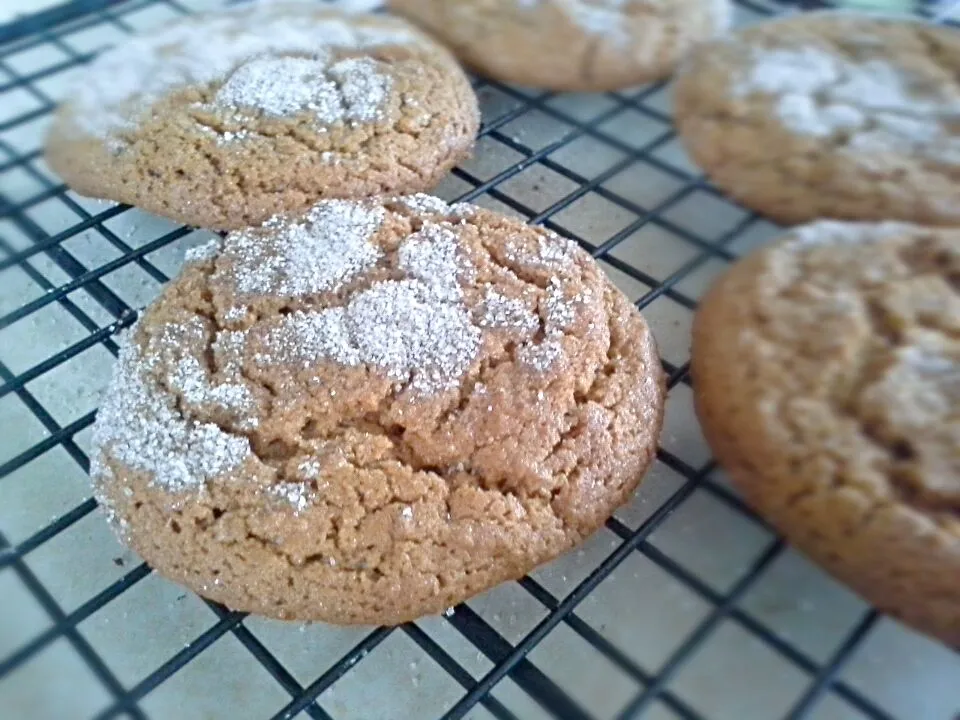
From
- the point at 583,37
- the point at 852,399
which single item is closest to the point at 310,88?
the point at 583,37

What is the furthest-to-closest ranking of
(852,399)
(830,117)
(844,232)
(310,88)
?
(310,88), (830,117), (844,232), (852,399)

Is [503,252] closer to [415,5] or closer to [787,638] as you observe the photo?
[787,638]

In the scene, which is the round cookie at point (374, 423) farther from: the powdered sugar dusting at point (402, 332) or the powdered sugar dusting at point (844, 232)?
the powdered sugar dusting at point (844, 232)

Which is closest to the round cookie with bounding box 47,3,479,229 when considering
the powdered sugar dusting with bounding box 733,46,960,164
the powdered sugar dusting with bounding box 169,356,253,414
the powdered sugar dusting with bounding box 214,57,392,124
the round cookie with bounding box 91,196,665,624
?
the powdered sugar dusting with bounding box 214,57,392,124

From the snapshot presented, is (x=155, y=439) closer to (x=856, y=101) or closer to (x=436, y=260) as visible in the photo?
(x=436, y=260)

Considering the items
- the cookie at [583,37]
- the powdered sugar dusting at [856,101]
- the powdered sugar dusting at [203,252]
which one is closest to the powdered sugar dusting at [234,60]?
the cookie at [583,37]

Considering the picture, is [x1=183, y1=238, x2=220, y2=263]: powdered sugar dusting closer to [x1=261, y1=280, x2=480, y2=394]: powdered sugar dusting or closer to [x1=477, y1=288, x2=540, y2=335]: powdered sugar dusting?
[x1=261, y1=280, x2=480, y2=394]: powdered sugar dusting

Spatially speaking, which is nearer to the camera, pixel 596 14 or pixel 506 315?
pixel 506 315
